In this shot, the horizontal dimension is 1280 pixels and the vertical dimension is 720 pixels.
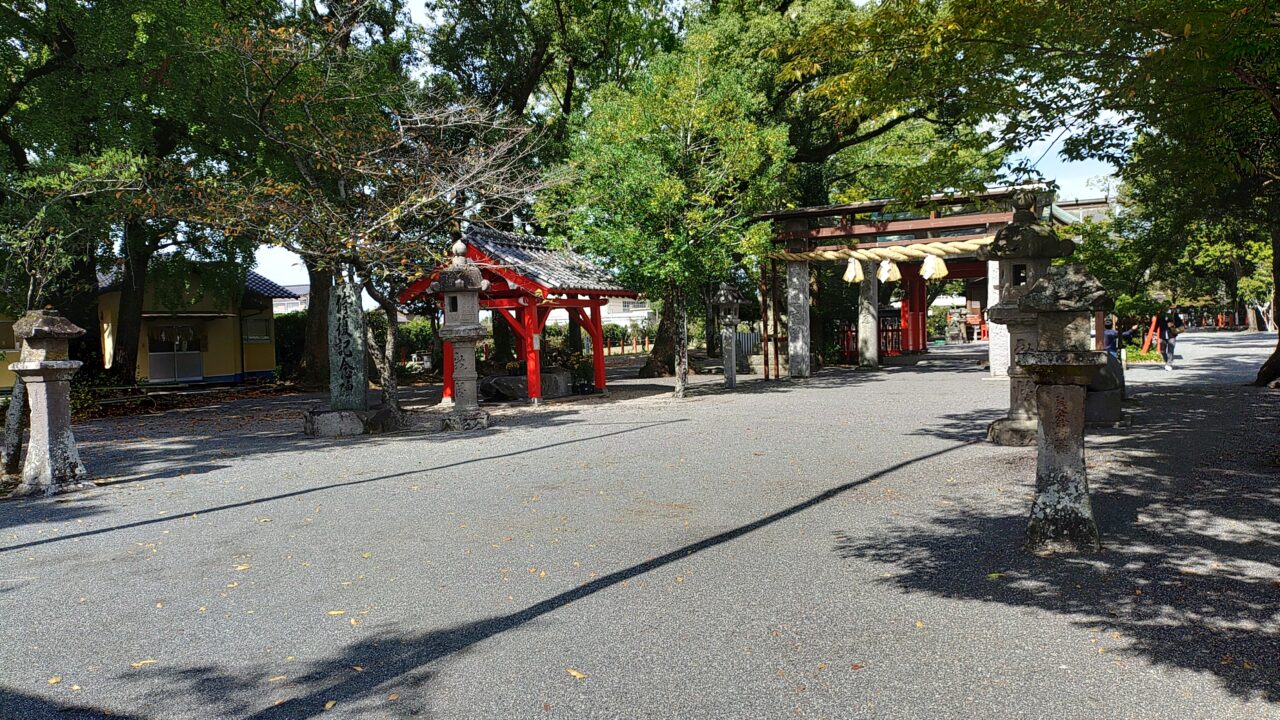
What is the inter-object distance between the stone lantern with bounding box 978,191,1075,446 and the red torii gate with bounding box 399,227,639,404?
31.2ft

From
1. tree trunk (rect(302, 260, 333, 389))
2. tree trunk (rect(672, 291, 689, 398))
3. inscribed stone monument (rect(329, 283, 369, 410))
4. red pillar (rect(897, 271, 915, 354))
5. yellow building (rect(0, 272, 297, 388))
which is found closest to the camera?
inscribed stone monument (rect(329, 283, 369, 410))

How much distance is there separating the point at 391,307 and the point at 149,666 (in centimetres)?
1063

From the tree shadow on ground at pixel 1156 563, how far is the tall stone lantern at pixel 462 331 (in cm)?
911

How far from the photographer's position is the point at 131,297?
20.6 m

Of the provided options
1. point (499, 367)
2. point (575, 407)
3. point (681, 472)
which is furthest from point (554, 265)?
point (681, 472)

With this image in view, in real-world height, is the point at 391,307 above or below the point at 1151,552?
above

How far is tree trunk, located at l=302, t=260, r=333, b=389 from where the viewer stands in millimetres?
24750

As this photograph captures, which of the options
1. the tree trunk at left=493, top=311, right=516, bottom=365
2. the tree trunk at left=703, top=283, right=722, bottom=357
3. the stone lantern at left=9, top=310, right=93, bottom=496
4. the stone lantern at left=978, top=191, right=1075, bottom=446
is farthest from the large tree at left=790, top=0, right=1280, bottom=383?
the tree trunk at left=703, top=283, right=722, bottom=357

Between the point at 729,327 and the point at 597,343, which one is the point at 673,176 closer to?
the point at 597,343

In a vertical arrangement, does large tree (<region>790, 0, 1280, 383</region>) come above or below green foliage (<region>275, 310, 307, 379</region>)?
above

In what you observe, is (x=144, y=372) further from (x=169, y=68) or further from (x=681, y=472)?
(x=681, y=472)

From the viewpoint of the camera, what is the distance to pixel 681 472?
9070 mm

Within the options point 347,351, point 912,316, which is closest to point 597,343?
point 347,351

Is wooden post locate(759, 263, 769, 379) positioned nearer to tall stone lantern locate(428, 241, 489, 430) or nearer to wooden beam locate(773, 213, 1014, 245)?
wooden beam locate(773, 213, 1014, 245)
